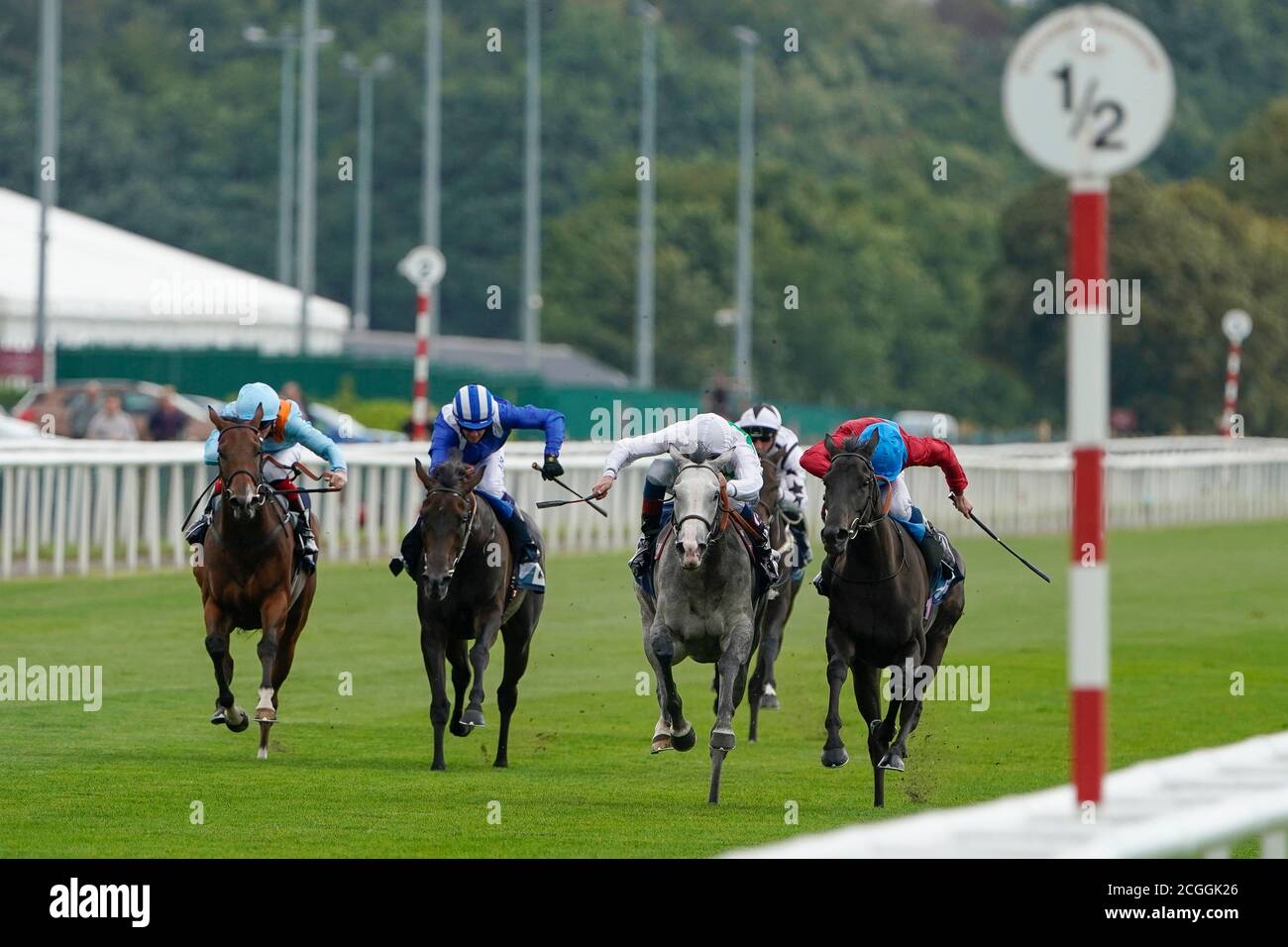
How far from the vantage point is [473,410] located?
495 inches

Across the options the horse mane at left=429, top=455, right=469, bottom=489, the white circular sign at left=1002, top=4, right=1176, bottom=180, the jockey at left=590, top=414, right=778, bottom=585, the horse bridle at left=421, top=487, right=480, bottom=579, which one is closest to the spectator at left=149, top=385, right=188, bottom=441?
the horse bridle at left=421, top=487, right=480, bottom=579

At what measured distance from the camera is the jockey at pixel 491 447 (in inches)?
495

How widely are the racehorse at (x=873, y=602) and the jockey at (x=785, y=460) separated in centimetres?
260

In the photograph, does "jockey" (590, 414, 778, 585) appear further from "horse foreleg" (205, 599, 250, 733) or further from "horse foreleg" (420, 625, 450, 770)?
"horse foreleg" (205, 599, 250, 733)

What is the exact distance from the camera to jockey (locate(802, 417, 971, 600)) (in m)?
11.4

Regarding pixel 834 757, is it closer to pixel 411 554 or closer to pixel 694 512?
pixel 694 512

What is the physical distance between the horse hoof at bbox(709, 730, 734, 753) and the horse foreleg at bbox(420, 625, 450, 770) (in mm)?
1471

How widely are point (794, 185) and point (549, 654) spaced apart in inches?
1962

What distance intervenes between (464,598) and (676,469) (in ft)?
4.38

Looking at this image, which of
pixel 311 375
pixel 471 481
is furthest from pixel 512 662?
pixel 311 375

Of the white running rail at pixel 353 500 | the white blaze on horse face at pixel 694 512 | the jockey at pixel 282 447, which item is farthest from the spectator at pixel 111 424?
the white blaze on horse face at pixel 694 512

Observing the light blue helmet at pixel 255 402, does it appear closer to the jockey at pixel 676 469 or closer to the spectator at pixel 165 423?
the jockey at pixel 676 469
